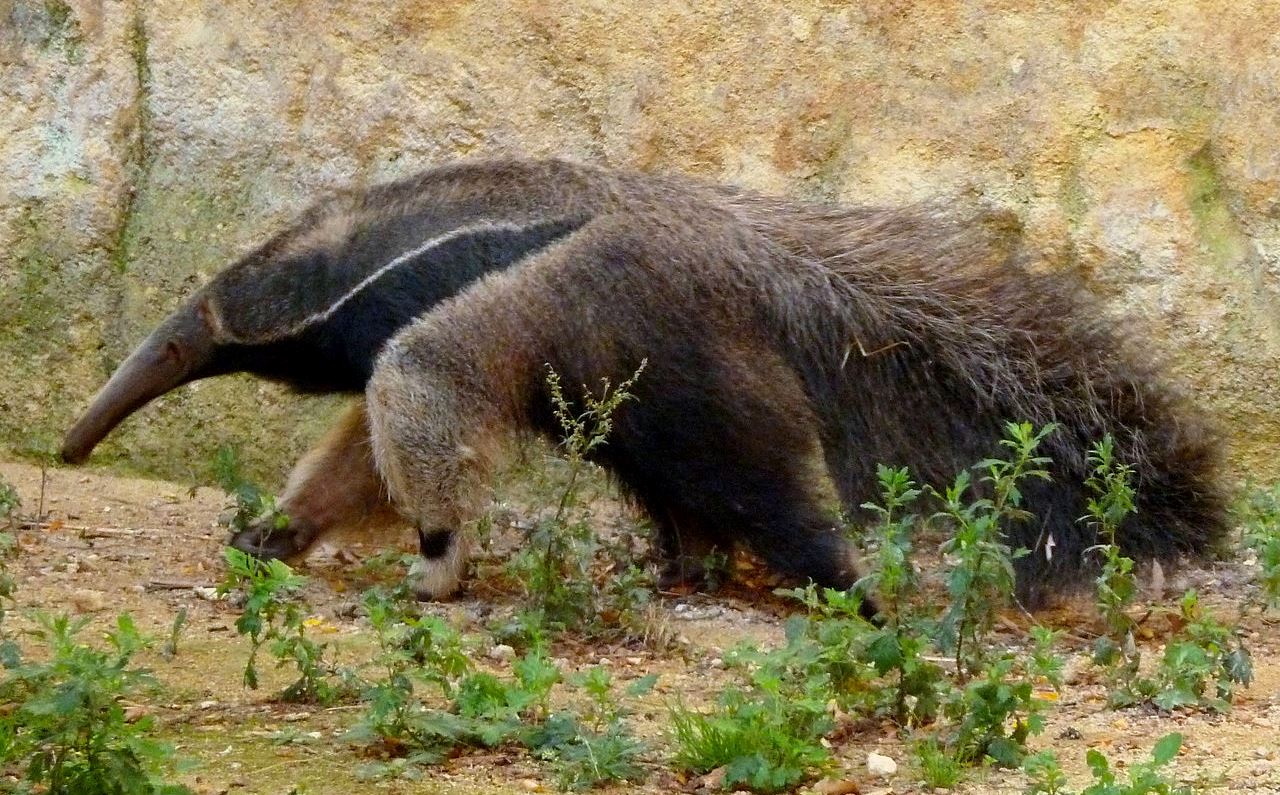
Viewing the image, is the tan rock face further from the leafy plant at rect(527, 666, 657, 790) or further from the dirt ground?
the leafy plant at rect(527, 666, 657, 790)

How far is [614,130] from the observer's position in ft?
26.5

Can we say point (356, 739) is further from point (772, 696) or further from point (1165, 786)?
point (1165, 786)

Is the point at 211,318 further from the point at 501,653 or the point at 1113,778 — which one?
the point at 1113,778

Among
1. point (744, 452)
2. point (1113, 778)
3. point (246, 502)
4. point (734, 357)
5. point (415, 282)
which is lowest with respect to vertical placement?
point (1113, 778)

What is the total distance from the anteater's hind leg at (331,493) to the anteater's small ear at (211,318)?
24.4 inches

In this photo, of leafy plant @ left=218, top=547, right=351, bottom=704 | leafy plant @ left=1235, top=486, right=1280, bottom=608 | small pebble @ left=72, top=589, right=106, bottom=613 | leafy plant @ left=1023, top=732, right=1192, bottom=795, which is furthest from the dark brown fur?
leafy plant @ left=1023, top=732, right=1192, bottom=795

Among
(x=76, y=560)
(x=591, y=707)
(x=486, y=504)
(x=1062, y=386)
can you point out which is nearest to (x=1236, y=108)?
(x=1062, y=386)

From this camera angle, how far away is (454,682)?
4766mm

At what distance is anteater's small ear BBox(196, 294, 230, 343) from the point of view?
22.4 feet

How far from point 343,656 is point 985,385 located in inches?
99.2

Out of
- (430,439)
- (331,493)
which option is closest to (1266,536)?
(430,439)

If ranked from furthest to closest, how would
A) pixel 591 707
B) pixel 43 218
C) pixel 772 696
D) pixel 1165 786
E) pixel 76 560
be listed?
pixel 43 218 → pixel 76 560 → pixel 591 707 → pixel 772 696 → pixel 1165 786

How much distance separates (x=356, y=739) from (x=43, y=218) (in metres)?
5.02

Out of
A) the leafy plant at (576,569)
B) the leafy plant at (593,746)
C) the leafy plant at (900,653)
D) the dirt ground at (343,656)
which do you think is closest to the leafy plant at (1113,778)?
the dirt ground at (343,656)
